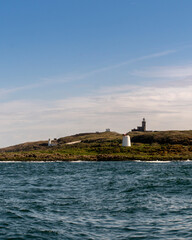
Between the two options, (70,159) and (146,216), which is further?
(70,159)

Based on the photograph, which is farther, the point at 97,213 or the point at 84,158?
the point at 84,158

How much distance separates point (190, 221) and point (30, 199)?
614 inches

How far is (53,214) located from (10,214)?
3187 mm

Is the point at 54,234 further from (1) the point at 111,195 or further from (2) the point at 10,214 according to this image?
(1) the point at 111,195

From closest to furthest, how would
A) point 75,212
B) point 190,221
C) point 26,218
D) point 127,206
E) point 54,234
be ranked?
point 54,234
point 190,221
point 26,218
point 75,212
point 127,206

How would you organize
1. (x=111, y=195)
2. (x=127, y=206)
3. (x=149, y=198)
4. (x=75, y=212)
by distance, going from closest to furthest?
(x=75, y=212) → (x=127, y=206) → (x=149, y=198) → (x=111, y=195)

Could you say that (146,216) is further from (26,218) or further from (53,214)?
(26,218)

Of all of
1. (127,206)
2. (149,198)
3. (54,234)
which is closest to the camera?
(54,234)

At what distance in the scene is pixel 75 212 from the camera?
25.1 m

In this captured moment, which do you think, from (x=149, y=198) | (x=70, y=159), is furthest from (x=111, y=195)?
(x=70, y=159)

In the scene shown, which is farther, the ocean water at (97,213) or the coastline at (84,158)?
the coastline at (84,158)

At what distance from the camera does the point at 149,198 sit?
30.7 meters

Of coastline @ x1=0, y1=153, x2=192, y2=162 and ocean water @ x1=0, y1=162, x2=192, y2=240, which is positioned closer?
ocean water @ x1=0, y1=162, x2=192, y2=240

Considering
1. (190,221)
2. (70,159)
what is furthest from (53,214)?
(70,159)
